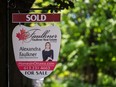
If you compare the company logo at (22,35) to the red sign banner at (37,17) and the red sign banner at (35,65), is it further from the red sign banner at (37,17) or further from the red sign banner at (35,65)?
the red sign banner at (35,65)

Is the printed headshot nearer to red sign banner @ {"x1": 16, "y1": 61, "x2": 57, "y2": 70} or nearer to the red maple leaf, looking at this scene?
red sign banner @ {"x1": 16, "y1": 61, "x2": 57, "y2": 70}

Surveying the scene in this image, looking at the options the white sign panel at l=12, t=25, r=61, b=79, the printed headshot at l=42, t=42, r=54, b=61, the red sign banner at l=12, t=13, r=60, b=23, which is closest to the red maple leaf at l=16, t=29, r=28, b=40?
the white sign panel at l=12, t=25, r=61, b=79

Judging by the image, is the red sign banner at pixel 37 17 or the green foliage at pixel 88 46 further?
the green foliage at pixel 88 46

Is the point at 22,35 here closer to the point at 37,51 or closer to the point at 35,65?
the point at 37,51

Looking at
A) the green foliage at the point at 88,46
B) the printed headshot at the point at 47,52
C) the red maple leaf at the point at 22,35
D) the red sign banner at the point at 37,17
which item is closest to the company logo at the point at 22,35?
the red maple leaf at the point at 22,35

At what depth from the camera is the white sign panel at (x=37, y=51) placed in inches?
237

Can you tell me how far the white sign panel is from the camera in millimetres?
6031

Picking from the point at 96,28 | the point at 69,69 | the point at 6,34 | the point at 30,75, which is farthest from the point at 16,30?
the point at 69,69

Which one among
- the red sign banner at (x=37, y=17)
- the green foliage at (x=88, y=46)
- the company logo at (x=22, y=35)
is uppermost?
the red sign banner at (x=37, y=17)

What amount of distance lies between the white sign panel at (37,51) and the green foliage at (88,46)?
8203 mm

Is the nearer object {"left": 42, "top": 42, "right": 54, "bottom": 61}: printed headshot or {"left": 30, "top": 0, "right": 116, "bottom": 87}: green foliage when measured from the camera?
{"left": 42, "top": 42, "right": 54, "bottom": 61}: printed headshot

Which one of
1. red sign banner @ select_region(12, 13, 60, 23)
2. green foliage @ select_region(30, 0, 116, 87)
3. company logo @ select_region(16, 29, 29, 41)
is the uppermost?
red sign banner @ select_region(12, 13, 60, 23)

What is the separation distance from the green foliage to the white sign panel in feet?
26.9

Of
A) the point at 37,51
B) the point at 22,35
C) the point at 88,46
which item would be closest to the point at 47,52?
the point at 37,51
